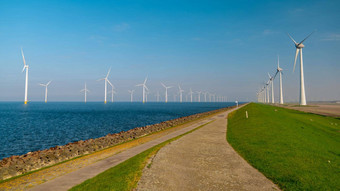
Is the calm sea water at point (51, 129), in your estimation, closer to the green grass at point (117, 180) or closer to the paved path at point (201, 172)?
the green grass at point (117, 180)

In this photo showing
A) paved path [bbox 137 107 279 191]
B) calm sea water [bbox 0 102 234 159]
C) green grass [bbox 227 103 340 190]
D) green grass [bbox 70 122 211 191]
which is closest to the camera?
green grass [bbox 70 122 211 191]

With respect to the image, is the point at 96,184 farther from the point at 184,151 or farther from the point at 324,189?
the point at 324,189

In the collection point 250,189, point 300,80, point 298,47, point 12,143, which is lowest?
point 12,143

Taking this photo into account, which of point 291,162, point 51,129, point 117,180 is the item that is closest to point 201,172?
point 117,180

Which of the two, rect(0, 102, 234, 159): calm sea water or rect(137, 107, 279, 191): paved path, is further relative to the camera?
rect(0, 102, 234, 159): calm sea water

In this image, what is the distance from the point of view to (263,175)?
11906mm

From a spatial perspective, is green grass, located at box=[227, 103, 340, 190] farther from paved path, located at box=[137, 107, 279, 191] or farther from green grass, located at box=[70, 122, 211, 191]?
green grass, located at box=[70, 122, 211, 191]

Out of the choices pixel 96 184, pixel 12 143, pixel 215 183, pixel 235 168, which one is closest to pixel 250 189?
pixel 215 183

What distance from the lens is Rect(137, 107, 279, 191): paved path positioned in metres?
10.4

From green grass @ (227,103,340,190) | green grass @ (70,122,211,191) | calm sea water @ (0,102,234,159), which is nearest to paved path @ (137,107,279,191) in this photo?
green grass @ (70,122,211,191)

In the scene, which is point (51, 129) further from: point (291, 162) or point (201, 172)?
point (291, 162)

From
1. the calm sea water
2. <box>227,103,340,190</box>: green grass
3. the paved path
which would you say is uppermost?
<box>227,103,340,190</box>: green grass

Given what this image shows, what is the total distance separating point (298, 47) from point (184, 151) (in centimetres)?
9407

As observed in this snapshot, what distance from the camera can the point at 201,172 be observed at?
40.5 ft
